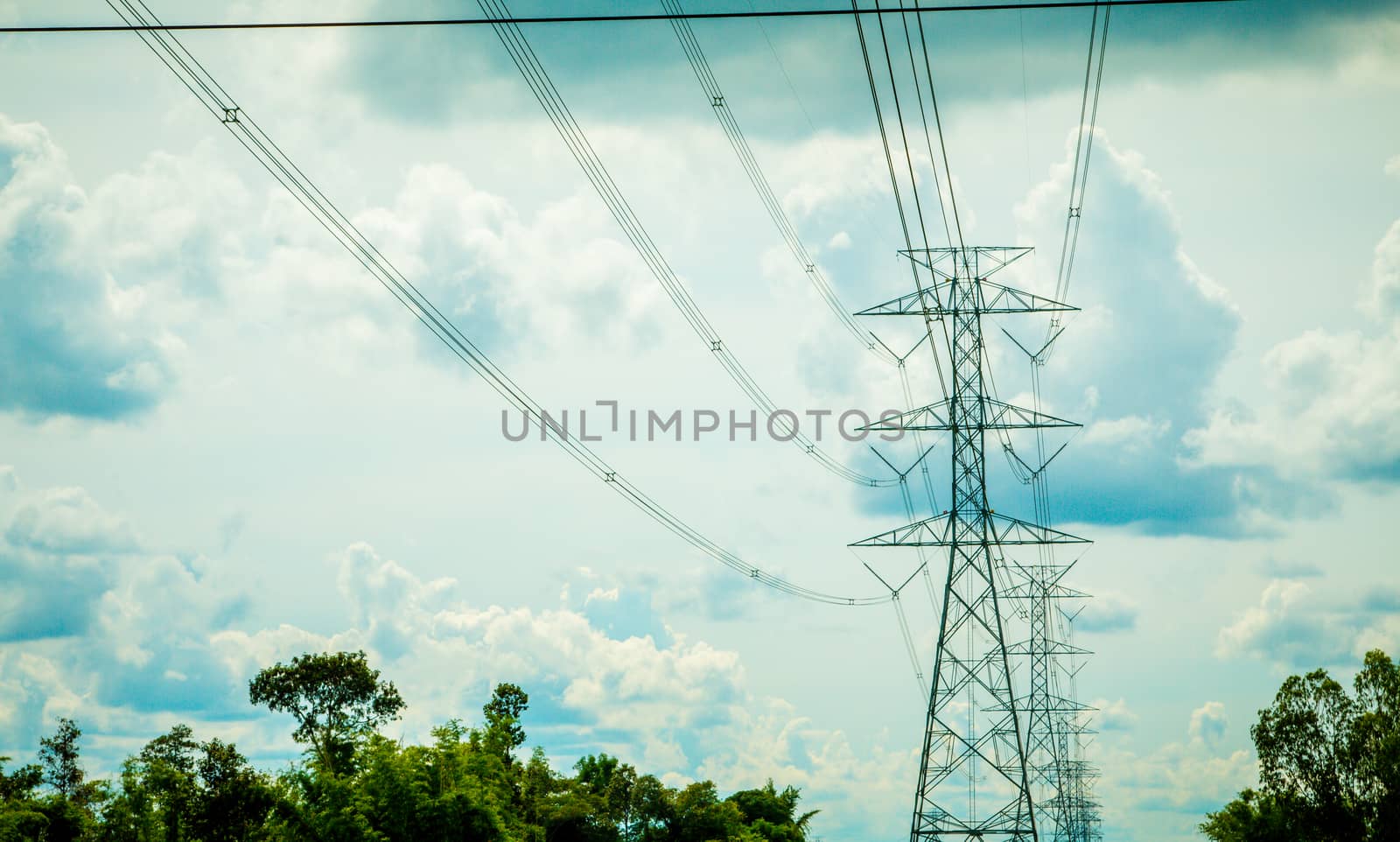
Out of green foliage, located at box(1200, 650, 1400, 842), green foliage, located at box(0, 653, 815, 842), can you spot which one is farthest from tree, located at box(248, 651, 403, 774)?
green foliage, located at box(1200, 650, 1400, 842)

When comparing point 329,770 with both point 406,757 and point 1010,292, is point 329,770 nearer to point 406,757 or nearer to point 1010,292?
point 406,757

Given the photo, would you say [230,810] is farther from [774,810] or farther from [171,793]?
[774,810]

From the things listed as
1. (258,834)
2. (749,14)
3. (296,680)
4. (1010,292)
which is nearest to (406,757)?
(258,834)

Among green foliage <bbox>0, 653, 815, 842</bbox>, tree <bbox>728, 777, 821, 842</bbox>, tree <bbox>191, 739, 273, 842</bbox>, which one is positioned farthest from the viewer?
tree <bbox>728, 777, 821, 842</bbox>

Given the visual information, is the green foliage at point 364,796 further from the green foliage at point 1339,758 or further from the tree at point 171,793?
the green foliage at point 1339,758

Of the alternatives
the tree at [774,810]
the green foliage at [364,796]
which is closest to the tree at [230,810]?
the green foliage at [364,796]

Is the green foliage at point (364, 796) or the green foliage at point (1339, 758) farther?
the green foliage at point (1339, 758)

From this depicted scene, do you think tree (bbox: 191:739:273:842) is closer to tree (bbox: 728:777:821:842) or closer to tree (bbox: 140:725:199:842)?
tree (bbox: 140:725:199:842)

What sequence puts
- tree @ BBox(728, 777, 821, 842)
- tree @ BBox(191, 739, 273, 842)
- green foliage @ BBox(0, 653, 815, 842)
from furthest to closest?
tree @ BBox(728, 777, 821, 842) < tree @ BBox(191, 739, 273, 842) < green foliage @ BBox(0, 653, 815, 842)

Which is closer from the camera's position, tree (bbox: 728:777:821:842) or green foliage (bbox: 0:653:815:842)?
green foliage (bbox: 0:653:815:842)

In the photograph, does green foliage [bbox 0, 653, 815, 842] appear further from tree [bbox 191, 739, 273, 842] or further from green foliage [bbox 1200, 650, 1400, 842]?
green foliage [bbox 1200, 650, 1400, 842]
